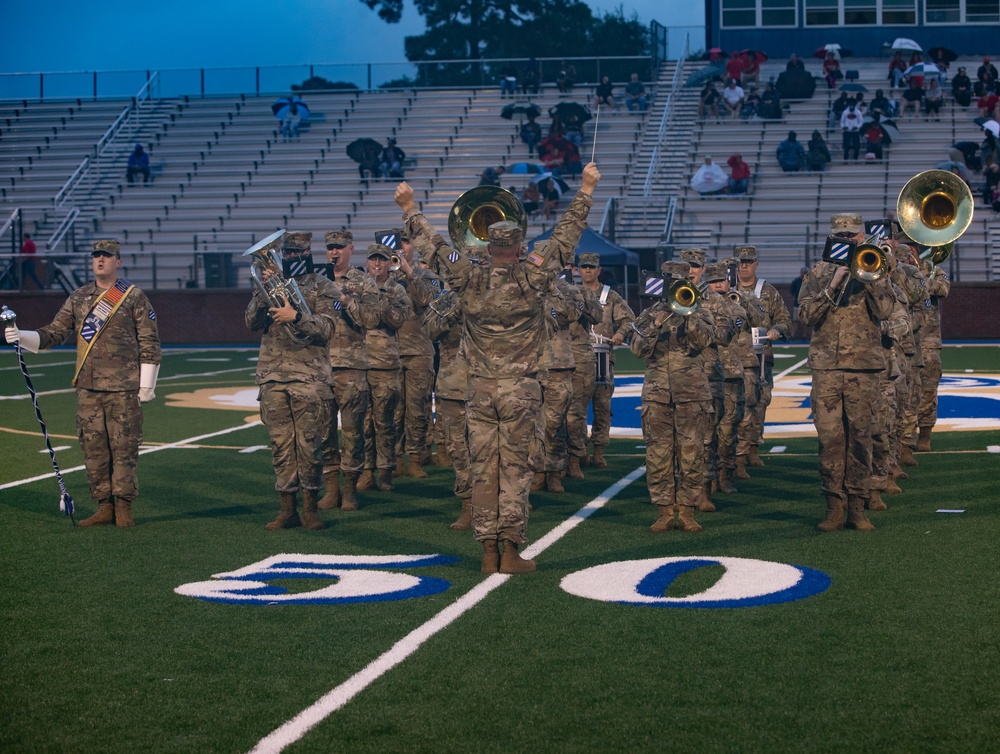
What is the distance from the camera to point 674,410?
9789mm

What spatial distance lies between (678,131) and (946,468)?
28.3 meters

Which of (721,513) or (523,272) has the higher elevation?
(523,272)

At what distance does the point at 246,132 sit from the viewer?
140ft

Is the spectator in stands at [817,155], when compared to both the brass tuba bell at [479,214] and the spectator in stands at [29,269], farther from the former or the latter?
the brass tuba bell at [479,214]

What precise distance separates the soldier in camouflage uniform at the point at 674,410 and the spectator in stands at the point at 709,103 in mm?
30718

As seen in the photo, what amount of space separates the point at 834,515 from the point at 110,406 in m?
5.27

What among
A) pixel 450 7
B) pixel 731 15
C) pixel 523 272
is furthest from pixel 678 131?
pixel 523 272

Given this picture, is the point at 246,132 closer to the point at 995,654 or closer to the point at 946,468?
the point at 946,468

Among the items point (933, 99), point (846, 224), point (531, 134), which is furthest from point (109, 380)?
point (933, 99)

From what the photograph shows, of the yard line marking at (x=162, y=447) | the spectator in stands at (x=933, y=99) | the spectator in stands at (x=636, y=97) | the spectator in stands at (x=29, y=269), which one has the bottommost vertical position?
the yard line marking at (x=162, y=447)

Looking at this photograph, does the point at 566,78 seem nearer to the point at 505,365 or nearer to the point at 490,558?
the point at 505,365

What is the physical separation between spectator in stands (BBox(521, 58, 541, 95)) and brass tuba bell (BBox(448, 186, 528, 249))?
112 feet

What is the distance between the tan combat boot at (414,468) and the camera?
12516 millimetres

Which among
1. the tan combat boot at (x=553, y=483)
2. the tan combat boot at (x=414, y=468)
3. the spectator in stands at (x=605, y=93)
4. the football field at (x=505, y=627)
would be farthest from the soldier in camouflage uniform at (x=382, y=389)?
the spectator in stands at (x=605, y=93)
